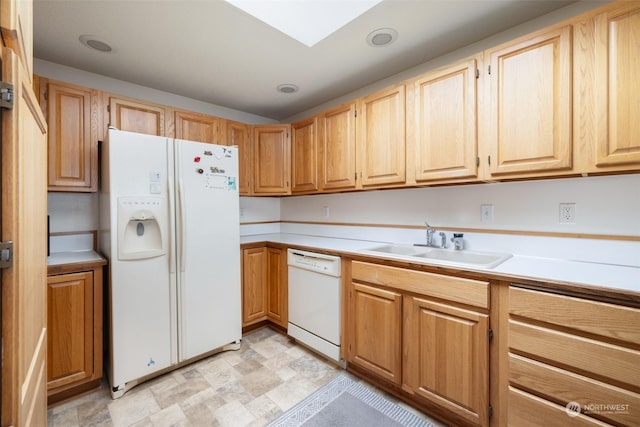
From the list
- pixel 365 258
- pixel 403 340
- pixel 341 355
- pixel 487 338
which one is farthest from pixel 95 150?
pixel 487 338

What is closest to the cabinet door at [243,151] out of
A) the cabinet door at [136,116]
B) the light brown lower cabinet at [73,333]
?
the cabinet door at [136,116]

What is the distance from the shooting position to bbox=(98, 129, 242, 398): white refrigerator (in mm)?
1880

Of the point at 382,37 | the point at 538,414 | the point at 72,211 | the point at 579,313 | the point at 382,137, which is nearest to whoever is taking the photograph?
the point at 579,313

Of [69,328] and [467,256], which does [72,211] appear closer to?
[69,328]

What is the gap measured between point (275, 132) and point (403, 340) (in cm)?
237

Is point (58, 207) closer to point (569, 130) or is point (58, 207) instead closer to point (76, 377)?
point (76, 377)

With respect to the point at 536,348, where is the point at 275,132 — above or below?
above

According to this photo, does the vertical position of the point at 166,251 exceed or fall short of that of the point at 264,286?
it exceeds it

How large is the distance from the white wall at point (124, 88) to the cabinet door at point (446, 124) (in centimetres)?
220

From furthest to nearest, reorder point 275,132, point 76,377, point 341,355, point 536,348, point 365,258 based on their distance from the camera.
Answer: point 275,132, point 341,355, point 365,258, point 76,377, point 536,348

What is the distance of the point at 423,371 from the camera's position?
1655 millimetres

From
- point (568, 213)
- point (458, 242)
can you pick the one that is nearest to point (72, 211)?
point (458, 242)

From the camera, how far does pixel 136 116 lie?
236cm

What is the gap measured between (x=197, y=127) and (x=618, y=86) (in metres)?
2.96
